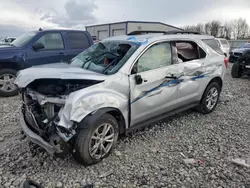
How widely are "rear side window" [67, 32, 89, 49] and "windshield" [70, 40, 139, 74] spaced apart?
2821mm

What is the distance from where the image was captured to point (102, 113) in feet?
9.25

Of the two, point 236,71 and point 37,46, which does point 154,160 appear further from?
point 236,71

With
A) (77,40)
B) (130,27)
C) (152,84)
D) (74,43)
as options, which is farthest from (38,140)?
(130,27)

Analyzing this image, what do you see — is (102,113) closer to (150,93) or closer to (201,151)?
(150,93)

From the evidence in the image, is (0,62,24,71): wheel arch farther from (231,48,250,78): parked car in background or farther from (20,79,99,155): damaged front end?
(231,48,250,78): parked car in background

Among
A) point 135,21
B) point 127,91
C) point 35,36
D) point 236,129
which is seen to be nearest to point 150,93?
point 127,91

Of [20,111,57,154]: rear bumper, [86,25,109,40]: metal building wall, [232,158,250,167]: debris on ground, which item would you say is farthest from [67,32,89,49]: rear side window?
[86,25,109,40]: metal building wall

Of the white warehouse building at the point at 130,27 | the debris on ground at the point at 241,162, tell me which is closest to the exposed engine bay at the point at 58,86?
the debris on ground at the point at 241,162

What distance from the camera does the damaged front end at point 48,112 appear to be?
8.55 ft

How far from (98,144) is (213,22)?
6277 centimetres

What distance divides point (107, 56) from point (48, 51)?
11.1 ft

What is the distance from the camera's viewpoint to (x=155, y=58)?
3.60 m

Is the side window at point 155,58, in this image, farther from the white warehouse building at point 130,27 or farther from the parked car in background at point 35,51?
the white warehouse building at point 130,27

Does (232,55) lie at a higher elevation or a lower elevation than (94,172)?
higher
